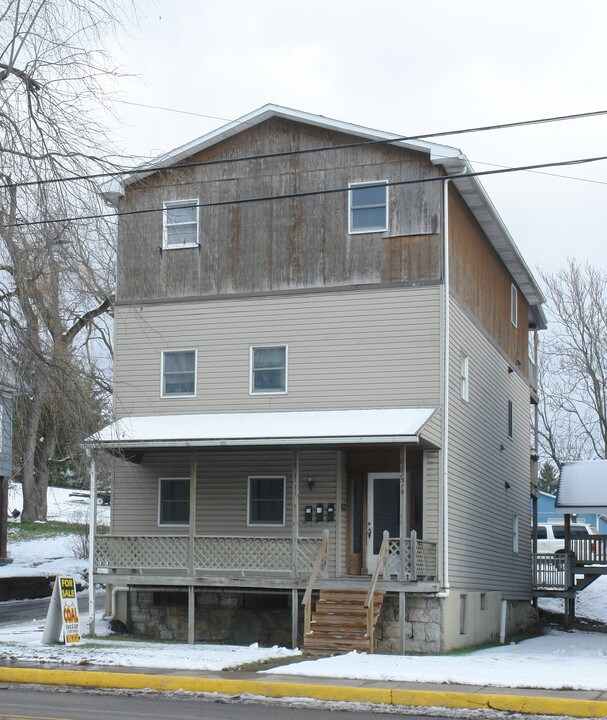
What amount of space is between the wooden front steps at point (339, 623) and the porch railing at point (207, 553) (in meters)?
1.16

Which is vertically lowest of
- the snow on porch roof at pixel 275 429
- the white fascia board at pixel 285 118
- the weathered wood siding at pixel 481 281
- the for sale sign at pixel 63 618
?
the for sale sign at pixel 63 618

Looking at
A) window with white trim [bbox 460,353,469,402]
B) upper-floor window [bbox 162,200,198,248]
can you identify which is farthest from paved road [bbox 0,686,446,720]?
upper-floor window [bbox 162,200,198,248]

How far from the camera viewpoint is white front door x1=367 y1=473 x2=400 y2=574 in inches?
950

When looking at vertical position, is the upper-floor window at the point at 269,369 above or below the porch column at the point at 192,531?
above

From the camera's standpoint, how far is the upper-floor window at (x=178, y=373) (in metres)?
25.2

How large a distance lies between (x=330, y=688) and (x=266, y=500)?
10.5 m

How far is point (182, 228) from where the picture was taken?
25891 millimetres

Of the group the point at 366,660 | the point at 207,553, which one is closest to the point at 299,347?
the point at 207,553

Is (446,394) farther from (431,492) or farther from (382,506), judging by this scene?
(382,506)

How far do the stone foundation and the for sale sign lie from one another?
135 inches

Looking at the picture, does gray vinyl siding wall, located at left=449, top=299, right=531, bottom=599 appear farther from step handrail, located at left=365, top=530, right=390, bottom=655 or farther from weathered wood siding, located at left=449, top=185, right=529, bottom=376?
step handrail, located at left=365, top=530, right=390, bottom=655

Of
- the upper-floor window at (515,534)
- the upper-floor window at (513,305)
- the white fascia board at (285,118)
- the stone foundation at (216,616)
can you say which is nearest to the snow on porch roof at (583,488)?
the upper-floor window at (515,534)

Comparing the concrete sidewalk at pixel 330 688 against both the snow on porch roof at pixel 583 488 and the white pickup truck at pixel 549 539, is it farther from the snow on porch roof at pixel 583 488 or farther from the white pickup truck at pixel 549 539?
the white pickup truck at pixel 549 539

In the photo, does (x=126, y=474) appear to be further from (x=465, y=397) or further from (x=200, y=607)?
(x=465, y=397)
